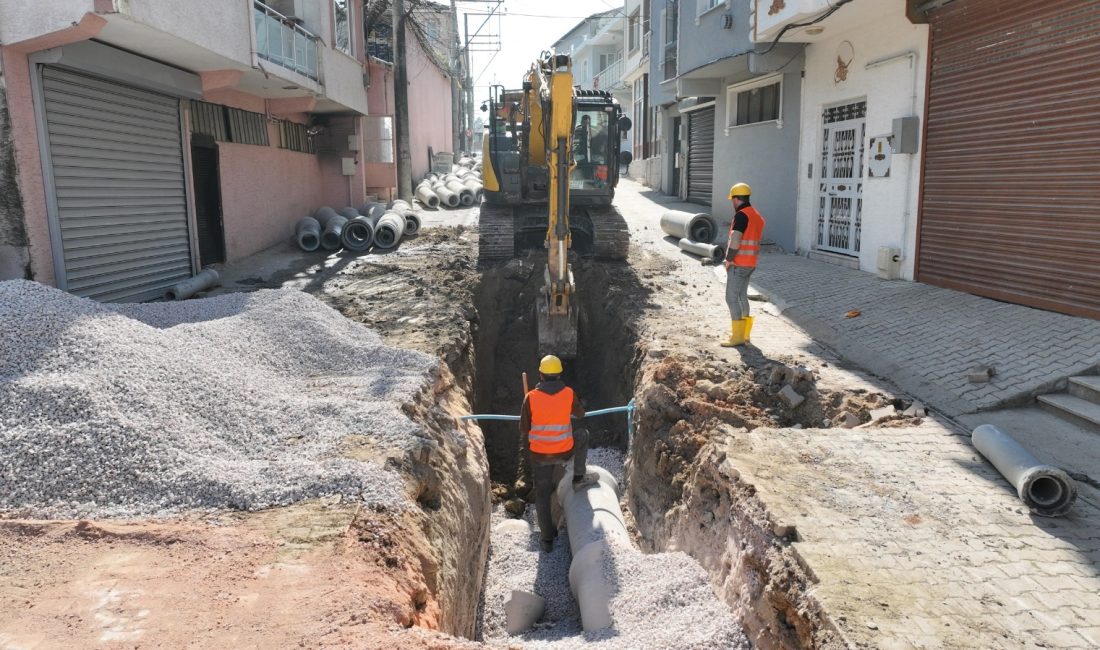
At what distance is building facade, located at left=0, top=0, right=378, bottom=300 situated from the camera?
8.24m

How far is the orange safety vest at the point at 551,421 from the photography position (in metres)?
7.05

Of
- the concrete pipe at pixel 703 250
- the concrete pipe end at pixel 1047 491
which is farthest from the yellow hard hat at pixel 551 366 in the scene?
the concrete pipe at pixel 703 250

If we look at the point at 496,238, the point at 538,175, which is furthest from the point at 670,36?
the point at 496,238

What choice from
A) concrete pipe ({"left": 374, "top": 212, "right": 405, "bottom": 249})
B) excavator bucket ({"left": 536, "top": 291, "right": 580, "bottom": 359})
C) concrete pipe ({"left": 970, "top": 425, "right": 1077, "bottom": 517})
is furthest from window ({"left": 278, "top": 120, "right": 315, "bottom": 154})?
concrete pipe ({"left": 970, "top": 425, "right": 1077, "bottom": 517})

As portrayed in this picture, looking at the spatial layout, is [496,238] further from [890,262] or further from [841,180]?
[890,262]

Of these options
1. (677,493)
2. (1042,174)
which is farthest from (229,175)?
(1042,174)

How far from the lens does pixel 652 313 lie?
1088cm

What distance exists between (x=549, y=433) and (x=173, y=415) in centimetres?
328

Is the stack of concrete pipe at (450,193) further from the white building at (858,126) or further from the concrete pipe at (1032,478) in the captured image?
the concrete pipe at (1032,478)

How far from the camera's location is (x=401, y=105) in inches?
854

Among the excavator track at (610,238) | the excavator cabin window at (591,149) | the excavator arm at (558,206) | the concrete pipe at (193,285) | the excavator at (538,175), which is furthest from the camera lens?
the excavator track at (610,238)

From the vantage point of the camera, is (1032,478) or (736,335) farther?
(736,335)

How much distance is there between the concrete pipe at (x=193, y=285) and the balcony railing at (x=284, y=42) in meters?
3.64

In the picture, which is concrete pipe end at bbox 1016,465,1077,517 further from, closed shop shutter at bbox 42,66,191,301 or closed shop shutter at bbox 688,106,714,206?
closed shop shutter at bbox 688,106,714,206
